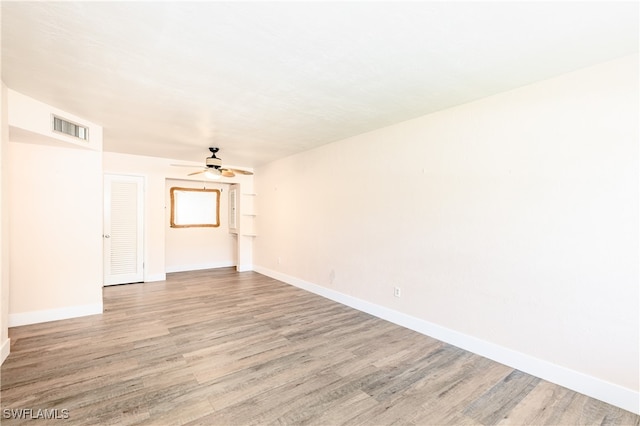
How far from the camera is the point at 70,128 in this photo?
3.66 meters

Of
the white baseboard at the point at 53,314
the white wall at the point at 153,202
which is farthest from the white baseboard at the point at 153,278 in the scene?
the white baseboard at the point at 53,314

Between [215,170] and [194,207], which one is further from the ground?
[215,170]

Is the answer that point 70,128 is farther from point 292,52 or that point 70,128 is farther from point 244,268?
point 244,268

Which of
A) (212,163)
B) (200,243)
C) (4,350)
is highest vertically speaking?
(212,163)

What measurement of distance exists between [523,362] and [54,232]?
18.4 ft

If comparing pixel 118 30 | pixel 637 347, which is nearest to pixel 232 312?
pixel 118 30

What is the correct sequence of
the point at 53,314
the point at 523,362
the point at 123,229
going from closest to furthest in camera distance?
the point at 523,362
the point at 53,314
the point at 123,229

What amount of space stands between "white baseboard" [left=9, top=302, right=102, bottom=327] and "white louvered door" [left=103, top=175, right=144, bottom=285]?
188 cm

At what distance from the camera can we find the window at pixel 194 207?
7328 millimetres

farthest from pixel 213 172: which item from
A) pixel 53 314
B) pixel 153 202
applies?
pixel 53 314

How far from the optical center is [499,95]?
2924 millimetres

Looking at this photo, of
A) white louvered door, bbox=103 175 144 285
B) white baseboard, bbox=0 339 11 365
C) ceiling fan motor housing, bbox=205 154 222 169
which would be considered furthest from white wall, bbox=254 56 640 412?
Result: white louvered door, bbox=103 175 144 285

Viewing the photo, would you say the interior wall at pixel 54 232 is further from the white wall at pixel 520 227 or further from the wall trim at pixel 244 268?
the white wall at pixel 520 227

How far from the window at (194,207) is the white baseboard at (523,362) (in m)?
4.96
